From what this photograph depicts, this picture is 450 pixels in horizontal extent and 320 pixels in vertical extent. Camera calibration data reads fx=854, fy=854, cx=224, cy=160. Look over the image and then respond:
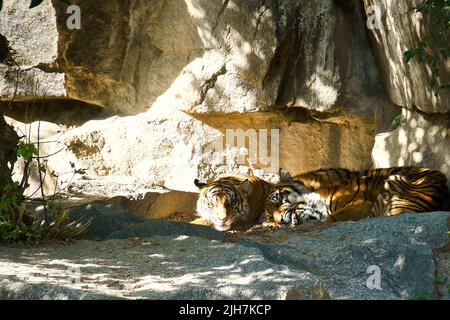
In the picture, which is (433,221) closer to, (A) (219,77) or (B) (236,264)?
(B) (236,264)

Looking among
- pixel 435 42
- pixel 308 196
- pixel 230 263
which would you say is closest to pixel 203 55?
pixel 308 196

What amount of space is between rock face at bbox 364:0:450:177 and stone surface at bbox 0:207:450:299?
169 centimetres

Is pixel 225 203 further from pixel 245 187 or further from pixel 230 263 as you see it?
pixel 230 263

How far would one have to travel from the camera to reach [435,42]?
820cm

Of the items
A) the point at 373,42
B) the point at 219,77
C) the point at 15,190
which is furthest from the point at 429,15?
the point at 15,190

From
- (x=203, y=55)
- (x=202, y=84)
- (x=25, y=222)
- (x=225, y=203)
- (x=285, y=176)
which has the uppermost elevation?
(x=203, y=55)

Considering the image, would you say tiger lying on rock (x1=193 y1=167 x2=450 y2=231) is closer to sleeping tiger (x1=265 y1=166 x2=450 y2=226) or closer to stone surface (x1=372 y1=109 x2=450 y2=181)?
sleeping tiger (x1=265 y1=166 x2=450 y2=226)

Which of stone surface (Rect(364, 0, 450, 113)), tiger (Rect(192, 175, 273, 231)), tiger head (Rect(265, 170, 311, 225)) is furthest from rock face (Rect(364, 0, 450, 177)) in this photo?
tiger (Rect(192, 175, 273, 231))

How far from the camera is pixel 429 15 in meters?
8.19

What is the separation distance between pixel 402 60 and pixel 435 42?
32.9 inches

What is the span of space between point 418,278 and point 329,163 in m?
4.44

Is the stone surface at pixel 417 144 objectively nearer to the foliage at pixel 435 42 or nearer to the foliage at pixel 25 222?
the foliage at pixel 435 42

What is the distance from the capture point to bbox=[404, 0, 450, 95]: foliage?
25.0 ft

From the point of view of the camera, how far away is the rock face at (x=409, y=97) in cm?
852
